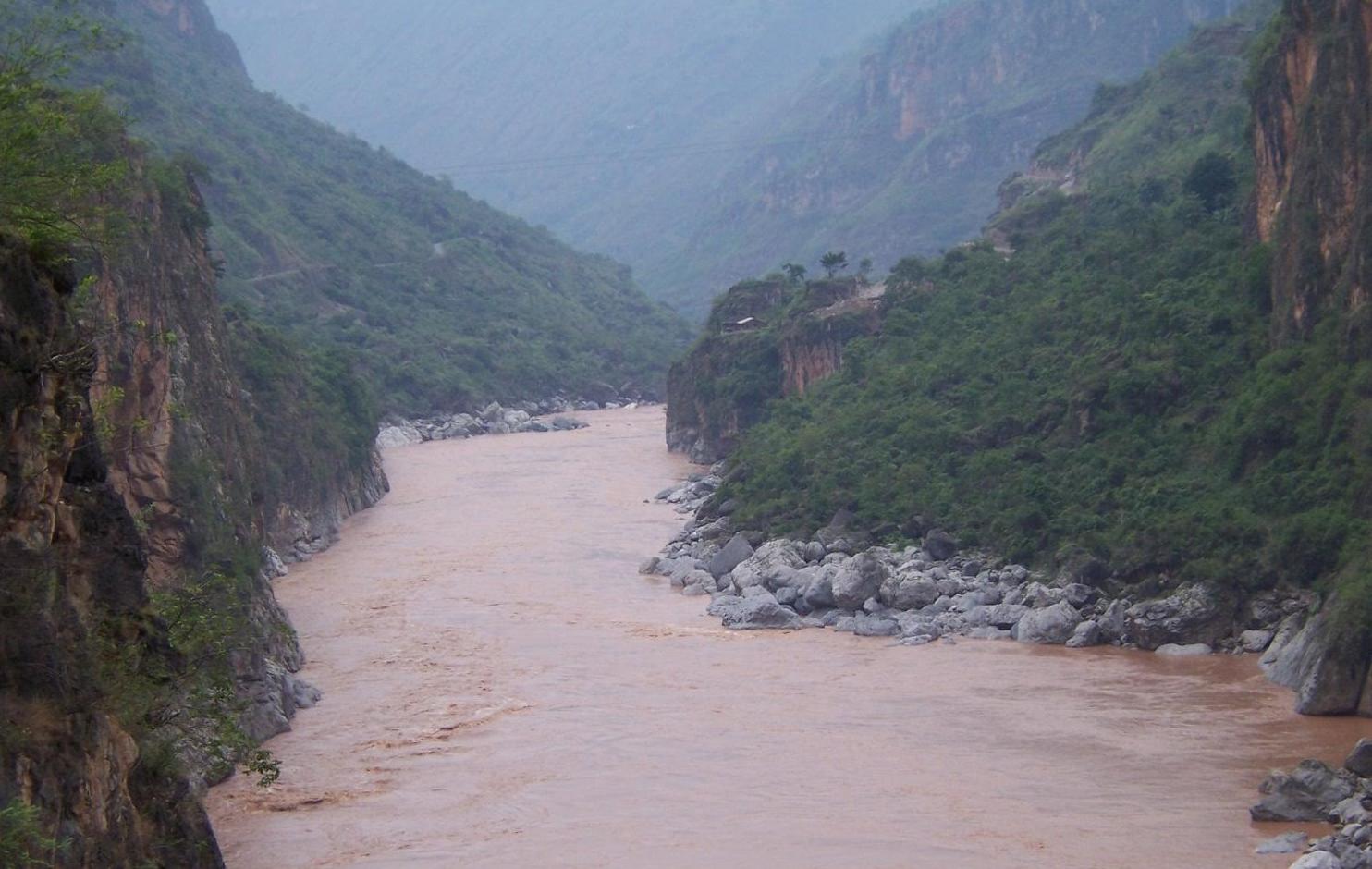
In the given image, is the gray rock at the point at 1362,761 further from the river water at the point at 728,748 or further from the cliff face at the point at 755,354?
the cliff face at the point at 755,354

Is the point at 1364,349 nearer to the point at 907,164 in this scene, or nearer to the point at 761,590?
the point at 761,590

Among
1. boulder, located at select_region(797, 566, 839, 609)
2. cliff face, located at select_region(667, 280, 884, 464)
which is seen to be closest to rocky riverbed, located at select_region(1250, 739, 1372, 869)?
boulder, located at select_region(797, 566, 839, 609)

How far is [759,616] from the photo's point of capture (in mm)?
31578

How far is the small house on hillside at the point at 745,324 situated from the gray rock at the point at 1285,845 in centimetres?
4729

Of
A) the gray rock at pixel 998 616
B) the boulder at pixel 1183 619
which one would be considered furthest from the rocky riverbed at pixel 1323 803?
the gray rock at pixel 998 616

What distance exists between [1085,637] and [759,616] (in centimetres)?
612

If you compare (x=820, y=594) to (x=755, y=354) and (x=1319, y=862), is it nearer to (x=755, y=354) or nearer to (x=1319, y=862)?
(x=1319, y=862)

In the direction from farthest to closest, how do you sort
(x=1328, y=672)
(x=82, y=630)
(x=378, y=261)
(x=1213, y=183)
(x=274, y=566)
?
1. (x=378, y=261)
2. (x=1213, y=183)
3. (x=274, y=566)
4. (x=1328, y=672)
5. (x=82, y=630)

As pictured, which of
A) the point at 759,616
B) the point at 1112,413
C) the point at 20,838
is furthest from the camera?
the point at 1112,413

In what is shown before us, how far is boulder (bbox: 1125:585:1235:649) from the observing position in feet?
89.6

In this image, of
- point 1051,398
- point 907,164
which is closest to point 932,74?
point 907,164

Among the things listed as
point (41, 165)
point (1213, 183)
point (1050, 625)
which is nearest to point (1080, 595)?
point (1050, 625)

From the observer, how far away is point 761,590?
109 ft

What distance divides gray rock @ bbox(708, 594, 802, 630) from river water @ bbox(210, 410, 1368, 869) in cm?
45
